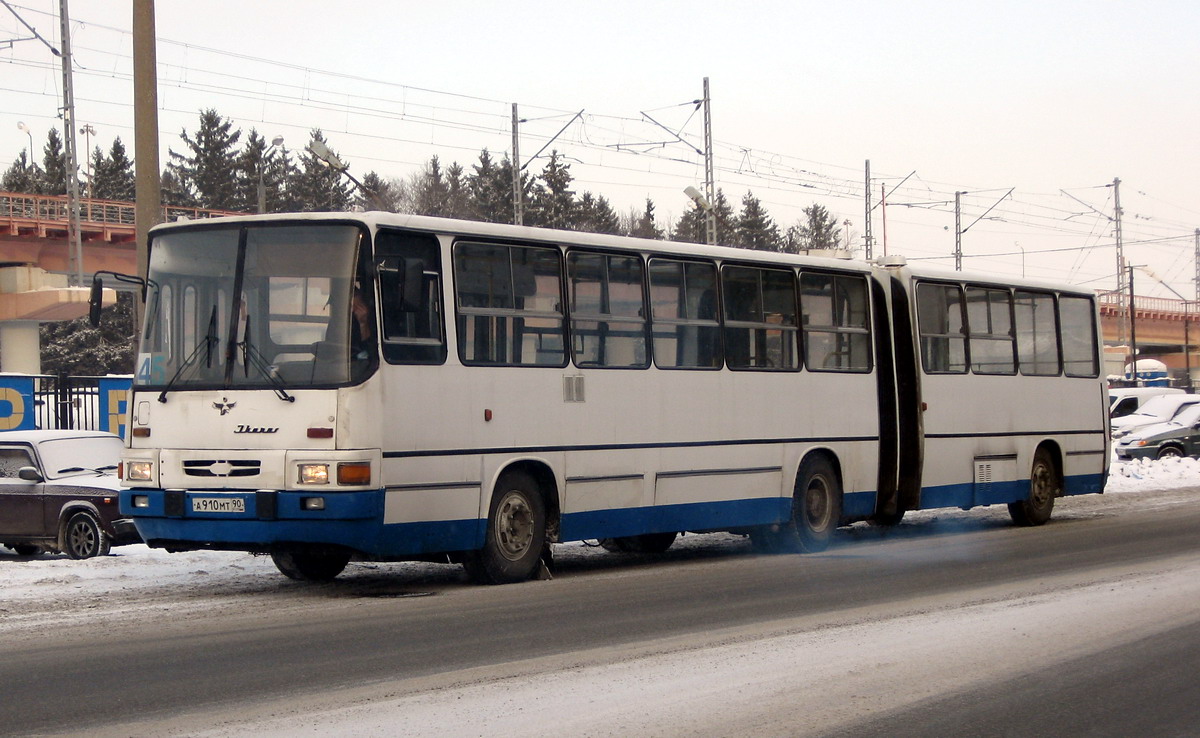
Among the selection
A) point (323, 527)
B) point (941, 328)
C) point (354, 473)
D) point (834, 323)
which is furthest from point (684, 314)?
point (941, 328)

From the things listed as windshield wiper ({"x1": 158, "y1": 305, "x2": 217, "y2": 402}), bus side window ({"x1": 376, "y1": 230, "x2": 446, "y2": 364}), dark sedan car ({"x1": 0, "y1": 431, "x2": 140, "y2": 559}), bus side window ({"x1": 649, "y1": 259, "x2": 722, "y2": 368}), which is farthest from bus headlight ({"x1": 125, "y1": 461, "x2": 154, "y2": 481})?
bus side window ({"x1": 649, "y1": 259, "x2": 722, "y2": 368})

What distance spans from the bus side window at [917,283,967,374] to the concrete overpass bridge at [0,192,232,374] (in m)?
37.5

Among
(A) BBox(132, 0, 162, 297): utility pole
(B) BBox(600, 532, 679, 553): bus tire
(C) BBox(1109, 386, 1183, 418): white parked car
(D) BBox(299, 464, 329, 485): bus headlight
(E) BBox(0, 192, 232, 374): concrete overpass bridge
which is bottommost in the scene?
(B) BBox(600, 532, 679, 553): bus tire

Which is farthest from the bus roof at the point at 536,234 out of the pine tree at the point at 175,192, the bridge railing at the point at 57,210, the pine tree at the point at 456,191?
the pine tree at the point at 456,191

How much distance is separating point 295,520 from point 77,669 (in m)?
3.29

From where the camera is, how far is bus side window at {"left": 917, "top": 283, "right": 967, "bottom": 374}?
1814cm

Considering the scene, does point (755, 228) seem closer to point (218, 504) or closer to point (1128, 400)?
point (1128, 400)

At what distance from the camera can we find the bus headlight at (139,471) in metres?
12.1

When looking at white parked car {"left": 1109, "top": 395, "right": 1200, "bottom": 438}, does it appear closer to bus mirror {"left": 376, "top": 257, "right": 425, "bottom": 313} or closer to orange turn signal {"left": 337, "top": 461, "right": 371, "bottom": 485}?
bus mirror {"left": 376, "top": 257, "right": 425, "bottom": 313}

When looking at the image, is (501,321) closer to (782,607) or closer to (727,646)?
(782,607)

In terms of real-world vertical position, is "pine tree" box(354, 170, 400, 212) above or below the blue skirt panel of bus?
above

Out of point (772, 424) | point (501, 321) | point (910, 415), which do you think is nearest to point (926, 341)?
point (910, 415)

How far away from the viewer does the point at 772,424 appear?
51.6 feet

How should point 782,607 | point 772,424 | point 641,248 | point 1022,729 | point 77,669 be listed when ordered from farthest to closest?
point 772,424
point 641,248
point 782,607
point 77,669
point 1022,729
